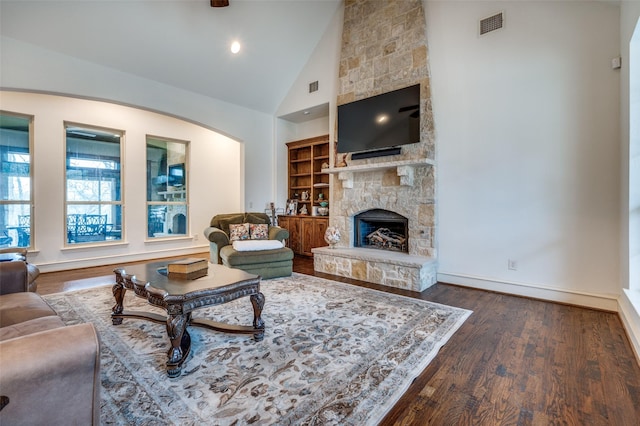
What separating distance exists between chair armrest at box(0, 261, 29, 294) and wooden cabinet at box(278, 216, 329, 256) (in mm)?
4036

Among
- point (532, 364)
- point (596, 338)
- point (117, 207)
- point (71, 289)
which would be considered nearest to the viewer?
point (532, 364)

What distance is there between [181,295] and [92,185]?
14.8ft

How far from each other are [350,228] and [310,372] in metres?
3.11

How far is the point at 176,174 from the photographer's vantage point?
20.4 ft

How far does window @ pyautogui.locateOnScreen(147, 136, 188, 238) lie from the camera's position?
5.84 meters

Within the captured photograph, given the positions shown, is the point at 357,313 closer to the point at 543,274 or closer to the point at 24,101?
the point at 543,274

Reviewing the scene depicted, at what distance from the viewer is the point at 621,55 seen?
2795mm

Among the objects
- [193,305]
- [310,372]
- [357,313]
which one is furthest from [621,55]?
[193,305]

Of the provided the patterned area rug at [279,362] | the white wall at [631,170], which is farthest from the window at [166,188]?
the white wall at [631,170]

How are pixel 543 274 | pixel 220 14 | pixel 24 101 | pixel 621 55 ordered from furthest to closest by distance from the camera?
pixel 24 101
pixel 220 14
pixel 543 274
pixel 621 55

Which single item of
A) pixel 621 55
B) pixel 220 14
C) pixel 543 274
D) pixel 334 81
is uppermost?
pixel 220 14

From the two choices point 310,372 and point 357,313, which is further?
point 357,313

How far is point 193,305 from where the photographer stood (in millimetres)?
1969

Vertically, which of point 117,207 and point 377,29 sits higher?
point 377,29
